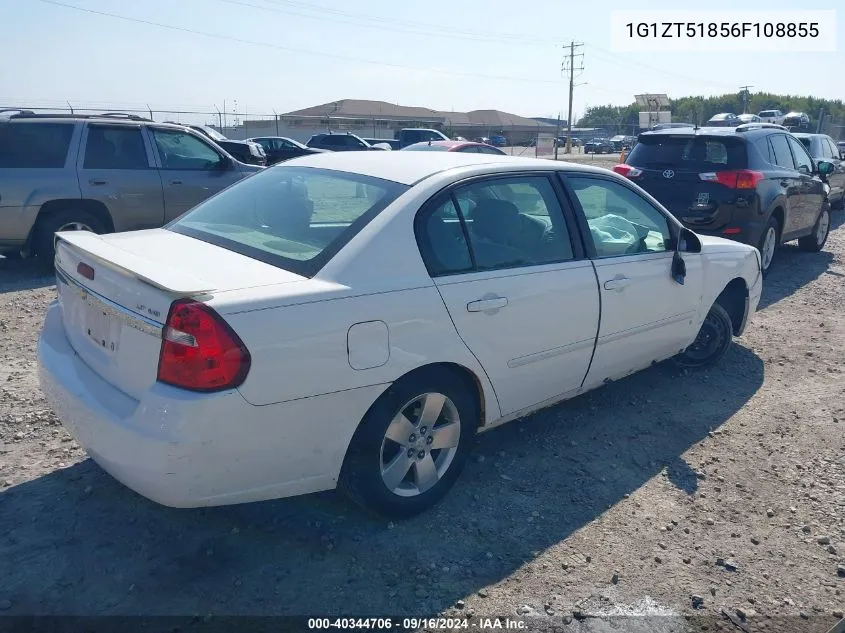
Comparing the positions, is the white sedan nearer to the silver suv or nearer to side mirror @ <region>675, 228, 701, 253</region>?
side mirror @ <region>675, 228, 701, 253</region>

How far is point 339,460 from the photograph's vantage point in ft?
9.45

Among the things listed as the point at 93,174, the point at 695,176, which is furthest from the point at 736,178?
the point at 93,174

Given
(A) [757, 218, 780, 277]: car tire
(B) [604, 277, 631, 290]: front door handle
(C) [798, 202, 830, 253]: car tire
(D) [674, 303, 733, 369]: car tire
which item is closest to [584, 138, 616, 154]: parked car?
(C) [798, 202, 830, 253]: car tire

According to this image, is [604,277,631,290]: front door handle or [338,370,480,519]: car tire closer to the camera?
[338,370,480,519]: car tire

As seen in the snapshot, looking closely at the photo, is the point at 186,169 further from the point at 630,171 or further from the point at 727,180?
the point at 727,180

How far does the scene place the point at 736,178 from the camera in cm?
769

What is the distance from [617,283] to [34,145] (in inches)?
258

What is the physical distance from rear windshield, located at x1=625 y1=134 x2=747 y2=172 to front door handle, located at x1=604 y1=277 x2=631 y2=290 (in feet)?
14.9

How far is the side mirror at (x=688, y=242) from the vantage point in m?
4.56

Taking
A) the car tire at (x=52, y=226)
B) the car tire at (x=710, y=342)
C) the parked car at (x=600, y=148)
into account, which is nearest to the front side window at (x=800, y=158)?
the car tire at (x=710, y=342)

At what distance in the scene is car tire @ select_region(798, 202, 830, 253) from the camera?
10039mm

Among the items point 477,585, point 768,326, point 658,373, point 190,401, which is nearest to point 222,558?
point 190,401

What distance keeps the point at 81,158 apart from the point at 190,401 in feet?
20.7

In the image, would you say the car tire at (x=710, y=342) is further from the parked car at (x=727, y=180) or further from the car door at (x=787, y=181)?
the car door at (x=787, y=181)
